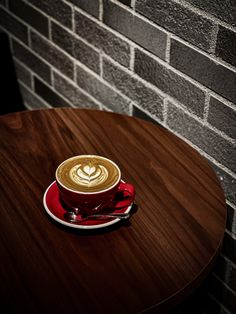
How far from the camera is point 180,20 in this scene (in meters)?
1.27

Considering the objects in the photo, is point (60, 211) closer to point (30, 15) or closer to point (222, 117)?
point (222, 117)

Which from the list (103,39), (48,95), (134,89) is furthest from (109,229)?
(48,95)

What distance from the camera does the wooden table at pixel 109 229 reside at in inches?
33.3

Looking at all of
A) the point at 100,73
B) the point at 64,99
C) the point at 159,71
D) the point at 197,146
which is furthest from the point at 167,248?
the point at 64,99

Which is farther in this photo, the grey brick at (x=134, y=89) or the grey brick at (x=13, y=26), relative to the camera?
the grey brick at (x=13, y=26)

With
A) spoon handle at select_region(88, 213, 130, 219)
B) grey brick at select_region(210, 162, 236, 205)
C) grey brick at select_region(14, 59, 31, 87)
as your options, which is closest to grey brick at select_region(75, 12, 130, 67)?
grey brick at select_region(210, 162, 236, 205)

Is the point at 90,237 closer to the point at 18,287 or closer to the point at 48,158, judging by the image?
the point at 18,287

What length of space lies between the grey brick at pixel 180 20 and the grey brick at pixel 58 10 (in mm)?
413

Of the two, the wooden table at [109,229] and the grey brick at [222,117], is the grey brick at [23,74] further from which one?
the grey brick at [222,117]

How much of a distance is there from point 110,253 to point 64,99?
1.14m

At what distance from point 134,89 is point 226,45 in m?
0.43

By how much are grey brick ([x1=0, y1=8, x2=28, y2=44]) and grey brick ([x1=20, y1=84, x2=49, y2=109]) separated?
9.8 inches

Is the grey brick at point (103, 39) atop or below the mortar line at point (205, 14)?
below

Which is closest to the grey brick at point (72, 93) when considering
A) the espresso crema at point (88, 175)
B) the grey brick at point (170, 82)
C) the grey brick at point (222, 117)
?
the grey brick at point (170, 82)
